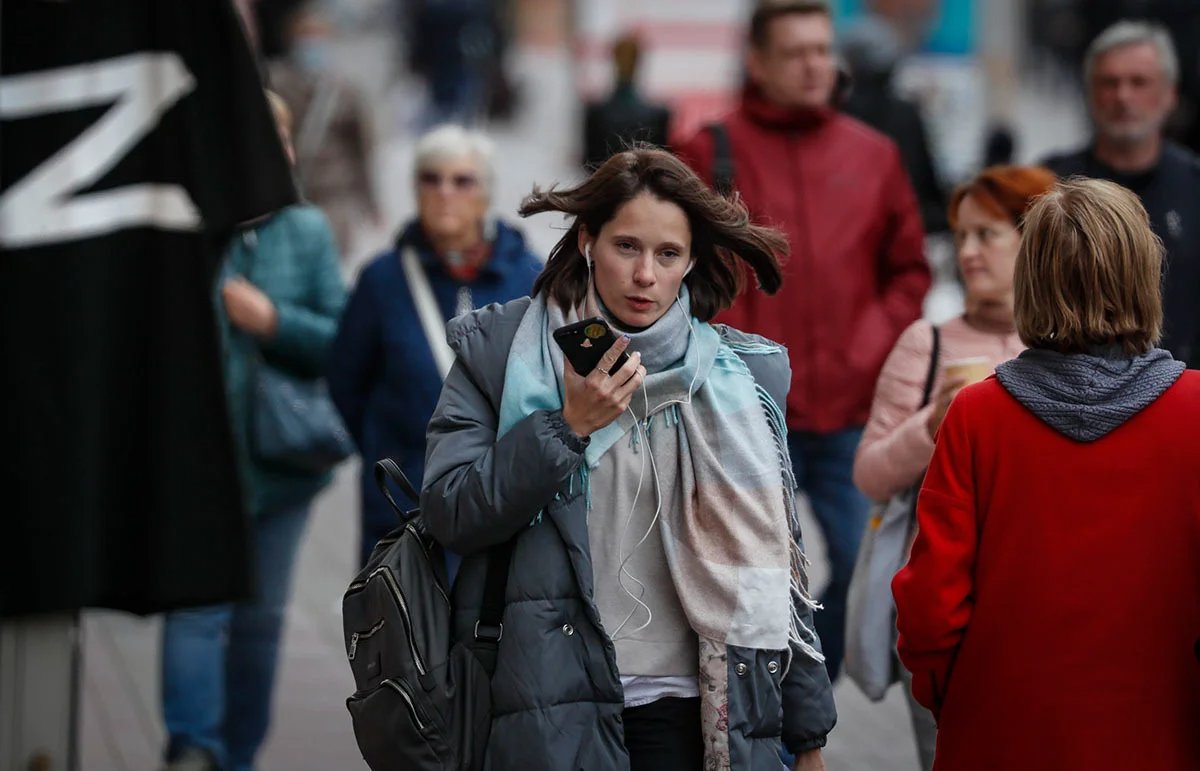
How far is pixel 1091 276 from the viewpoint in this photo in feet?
11.4

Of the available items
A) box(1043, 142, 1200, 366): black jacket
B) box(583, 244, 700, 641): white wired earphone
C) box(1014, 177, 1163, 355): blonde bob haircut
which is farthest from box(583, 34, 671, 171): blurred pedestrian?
box(1014, 177, 1163, 355): blonde bob haircut

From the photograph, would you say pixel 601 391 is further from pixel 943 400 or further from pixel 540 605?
pixel 943 400

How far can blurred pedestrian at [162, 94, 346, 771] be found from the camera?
5672 millimetres

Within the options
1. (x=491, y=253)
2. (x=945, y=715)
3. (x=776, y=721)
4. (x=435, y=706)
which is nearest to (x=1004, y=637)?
(x=945, y=715)

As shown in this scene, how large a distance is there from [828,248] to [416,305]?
140 centimetres

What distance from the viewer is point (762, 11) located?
6.46 m

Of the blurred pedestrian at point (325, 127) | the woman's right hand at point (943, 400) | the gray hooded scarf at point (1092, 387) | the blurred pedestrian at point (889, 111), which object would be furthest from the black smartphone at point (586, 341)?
the blurred pedestrian at point (325, 127)

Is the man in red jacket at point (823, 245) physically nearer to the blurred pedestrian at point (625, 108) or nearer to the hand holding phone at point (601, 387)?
the hand holding phone at point (601, 387)

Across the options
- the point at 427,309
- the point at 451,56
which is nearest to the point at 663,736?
the point at 427,309

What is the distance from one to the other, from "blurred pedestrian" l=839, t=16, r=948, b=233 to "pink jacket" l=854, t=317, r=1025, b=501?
2.68 metres

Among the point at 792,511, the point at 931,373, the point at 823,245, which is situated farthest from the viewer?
the point at 823,245

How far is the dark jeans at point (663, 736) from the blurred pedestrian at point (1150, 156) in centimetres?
279

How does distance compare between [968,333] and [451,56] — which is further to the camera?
[451,56]

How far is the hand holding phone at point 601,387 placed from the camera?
3.49 m
